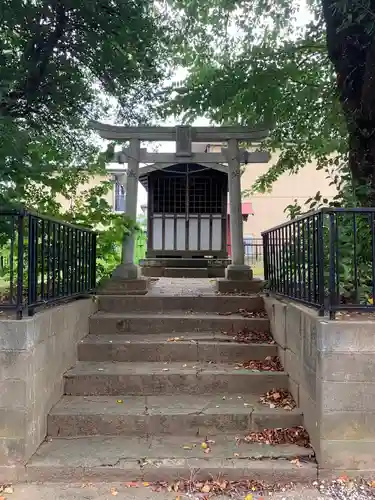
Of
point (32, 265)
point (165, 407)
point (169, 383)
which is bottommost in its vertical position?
point (165, 407)

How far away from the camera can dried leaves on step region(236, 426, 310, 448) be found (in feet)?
10.0

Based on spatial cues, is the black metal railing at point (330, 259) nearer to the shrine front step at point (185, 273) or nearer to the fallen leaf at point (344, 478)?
the fallen leaf at point (344, 478)

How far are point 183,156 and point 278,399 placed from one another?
396cm

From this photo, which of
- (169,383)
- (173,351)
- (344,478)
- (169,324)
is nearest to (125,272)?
(169,324)

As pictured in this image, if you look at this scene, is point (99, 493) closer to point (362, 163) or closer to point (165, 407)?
point (165, 407)

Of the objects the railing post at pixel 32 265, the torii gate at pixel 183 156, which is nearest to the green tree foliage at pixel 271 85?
the torii gate at pixel 183 156

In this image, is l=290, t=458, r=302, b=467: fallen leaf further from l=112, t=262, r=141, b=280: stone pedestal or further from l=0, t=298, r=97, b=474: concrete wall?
l=112, t=262, r=141, b=280: stone pedestal

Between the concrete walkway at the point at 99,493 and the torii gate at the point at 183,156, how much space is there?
3.29 m

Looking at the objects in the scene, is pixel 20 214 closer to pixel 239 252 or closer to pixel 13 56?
pixel 13 56

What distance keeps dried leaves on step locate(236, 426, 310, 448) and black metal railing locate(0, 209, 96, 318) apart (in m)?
1.88

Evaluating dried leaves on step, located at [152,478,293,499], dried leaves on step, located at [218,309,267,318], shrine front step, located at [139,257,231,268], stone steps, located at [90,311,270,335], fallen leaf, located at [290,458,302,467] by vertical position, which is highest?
shrine front step, located at [139,257,231,268]

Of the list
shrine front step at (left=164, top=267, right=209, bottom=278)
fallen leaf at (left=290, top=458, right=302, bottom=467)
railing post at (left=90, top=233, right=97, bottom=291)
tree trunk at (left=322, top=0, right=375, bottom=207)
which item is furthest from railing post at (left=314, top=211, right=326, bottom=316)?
shrine front step at (left=164, top=267, right=209, bottom=278)

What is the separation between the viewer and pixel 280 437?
311cm

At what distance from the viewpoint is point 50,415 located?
3191mm
